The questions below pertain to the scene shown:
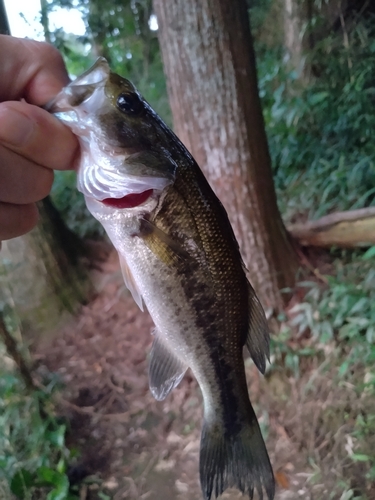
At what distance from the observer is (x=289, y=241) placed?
2752mm

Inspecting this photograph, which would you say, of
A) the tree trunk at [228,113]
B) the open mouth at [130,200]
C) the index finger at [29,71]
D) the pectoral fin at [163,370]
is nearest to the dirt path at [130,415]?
the tree trunk at [228,113]

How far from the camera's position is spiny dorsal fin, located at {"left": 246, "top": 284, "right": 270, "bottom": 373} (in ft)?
3.95

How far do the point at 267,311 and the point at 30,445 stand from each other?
1.63m

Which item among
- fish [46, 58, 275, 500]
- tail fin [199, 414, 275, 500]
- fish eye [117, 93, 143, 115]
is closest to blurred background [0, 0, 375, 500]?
tail fin [199, 414, 275, 500]

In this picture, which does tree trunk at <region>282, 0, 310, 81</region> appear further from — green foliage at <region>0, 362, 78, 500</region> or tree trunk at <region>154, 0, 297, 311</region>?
green foliage at <region>0, 362, 78, 500</region>

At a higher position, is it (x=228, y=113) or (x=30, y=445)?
(x=228, y=113)

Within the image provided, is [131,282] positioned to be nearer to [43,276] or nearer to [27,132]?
[27,132]

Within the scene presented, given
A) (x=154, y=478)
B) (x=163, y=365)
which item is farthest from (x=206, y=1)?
(x=154, y=478)

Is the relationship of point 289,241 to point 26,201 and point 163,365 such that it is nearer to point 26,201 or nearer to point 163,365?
point 163,365

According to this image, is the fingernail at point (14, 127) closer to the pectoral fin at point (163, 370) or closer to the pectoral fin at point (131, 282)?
the pectoral fin at point (131, 282)

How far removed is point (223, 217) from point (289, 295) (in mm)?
1735

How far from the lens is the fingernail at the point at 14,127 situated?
84cm

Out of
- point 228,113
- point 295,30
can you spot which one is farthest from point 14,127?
point 295,30

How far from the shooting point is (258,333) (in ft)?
3.99
